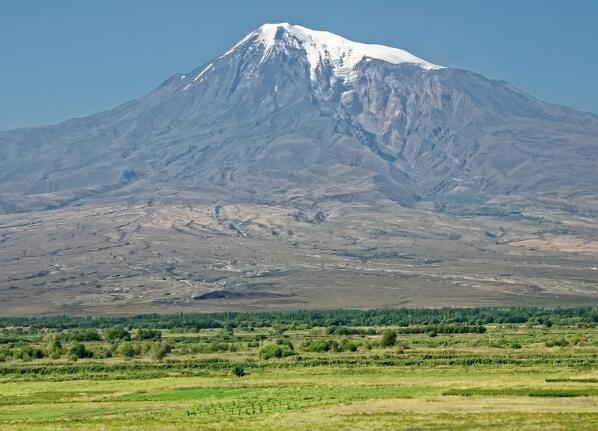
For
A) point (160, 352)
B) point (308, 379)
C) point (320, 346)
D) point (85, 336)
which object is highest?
point (308, 379)

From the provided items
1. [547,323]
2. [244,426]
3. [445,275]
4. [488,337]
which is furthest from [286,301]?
[244,426]

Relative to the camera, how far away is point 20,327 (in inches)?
4665

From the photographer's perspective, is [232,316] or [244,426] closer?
[244,426]

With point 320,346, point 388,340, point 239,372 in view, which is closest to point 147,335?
point 320,346

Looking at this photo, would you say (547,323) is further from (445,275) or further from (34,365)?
(445,275)

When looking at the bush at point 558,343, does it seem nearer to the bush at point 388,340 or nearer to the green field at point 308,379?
the green field at point 308,379

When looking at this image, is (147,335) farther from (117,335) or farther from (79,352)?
(79,352)

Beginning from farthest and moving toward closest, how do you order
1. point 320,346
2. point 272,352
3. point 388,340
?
1. point 388,340
2. point 320,346
3. point 272,352

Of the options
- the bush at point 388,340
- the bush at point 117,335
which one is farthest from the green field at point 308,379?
the bush at point 117,335

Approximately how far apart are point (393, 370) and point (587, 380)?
11.8m

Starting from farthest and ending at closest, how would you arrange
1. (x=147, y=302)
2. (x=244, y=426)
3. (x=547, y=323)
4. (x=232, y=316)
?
(x=147, y=302), (x=232, y=316), (x=547, y=323), (x=244, y=426)

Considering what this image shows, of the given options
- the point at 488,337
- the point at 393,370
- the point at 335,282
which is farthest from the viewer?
the point at 335,282

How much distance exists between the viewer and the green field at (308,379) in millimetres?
43406

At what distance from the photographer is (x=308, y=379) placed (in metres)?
58.3
